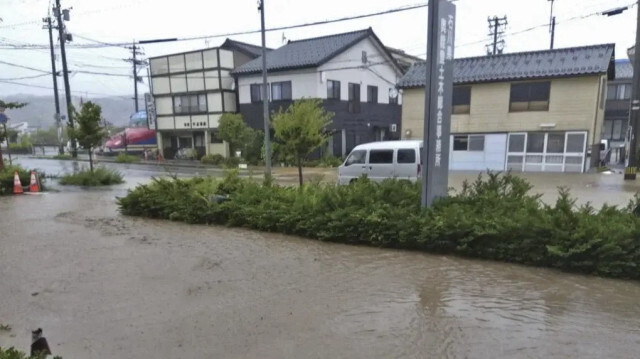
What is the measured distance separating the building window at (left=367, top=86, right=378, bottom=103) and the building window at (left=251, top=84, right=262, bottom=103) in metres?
7.74

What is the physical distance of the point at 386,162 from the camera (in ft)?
43.4

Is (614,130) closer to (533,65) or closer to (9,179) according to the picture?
(533,65)

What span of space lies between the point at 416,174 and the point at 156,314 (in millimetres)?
9600

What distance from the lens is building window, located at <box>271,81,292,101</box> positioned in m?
26.3

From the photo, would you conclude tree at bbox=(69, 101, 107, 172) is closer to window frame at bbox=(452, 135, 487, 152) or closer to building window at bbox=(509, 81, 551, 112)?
window frame at bbox=(452, 135, 487, 152)

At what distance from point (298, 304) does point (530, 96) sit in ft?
62.2

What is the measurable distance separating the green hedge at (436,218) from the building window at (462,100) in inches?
553

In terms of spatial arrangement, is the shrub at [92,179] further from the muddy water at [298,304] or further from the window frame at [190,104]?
the window frame at [190,104]

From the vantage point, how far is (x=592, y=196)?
12547mm

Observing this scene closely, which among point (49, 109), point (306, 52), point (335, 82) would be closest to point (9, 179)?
point (335, 82)

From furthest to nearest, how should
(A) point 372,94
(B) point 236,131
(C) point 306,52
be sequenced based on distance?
1. (A) point 372,94
2. (C) point 306,52
3. (B) point 236,131

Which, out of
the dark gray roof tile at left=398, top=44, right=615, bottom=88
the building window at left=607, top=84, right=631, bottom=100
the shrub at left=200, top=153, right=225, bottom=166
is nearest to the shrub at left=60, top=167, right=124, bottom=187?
the shrub at left=200, top=153, right=225, bottom=166

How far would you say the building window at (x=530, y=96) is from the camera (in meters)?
19.2

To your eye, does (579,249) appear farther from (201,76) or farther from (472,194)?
(201,76)
